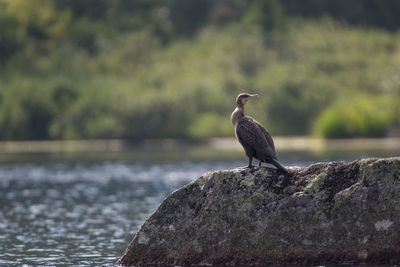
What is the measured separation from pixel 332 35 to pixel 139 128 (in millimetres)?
64041

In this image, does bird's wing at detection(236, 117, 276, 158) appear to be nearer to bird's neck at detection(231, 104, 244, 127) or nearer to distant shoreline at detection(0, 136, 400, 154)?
bird's neck at detection(231, 104, 244, 127)

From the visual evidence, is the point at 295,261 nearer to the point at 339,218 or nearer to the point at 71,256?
the point at 339,218

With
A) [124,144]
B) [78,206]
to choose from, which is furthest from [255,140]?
[124,144]

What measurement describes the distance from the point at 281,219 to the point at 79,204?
22520 mm

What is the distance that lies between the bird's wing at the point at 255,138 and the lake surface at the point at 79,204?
4499mm

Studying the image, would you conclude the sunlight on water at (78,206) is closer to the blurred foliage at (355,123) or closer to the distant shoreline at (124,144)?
the distant shoreline at (124,144)

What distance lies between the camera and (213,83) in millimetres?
149250

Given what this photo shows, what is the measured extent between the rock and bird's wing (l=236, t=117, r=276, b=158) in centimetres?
48

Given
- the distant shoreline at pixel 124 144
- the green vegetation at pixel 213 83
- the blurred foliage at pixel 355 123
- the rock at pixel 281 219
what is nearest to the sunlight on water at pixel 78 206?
the rock at pixel 281 219

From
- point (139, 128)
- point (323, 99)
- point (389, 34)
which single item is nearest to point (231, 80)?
point (323, 99)

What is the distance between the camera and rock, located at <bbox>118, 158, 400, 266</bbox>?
19141 millimetres

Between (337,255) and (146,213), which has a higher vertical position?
(146,213)

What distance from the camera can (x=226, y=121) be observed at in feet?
426

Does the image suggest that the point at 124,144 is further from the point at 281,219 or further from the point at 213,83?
the point at 281,219
